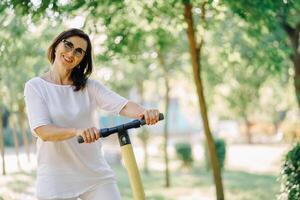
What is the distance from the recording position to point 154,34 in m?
8.48

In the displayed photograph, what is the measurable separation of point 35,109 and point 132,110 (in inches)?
22.5

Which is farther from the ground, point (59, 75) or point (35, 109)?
point (59, 75)

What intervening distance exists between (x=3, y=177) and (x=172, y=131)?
3869cm

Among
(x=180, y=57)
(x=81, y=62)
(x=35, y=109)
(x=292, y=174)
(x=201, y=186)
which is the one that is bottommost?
(x=201, y=186)

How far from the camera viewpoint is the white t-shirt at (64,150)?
3.21 m

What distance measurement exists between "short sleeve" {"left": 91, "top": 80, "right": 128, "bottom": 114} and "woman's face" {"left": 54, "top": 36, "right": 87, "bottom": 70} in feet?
0.60

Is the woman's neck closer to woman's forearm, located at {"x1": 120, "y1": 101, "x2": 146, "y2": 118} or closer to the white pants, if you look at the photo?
woman's forearm, located at {"x1": 120, "y1": 101, "x2": 146, "y2": 118}

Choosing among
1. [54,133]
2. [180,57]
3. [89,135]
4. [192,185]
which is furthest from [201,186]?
[89,135]

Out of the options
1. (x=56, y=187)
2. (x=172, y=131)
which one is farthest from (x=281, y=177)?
(x=172, y=131)

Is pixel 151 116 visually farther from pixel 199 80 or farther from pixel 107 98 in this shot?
pixel 199 80

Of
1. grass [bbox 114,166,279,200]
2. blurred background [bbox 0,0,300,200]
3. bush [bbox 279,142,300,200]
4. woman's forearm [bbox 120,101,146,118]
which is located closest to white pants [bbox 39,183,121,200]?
woman's forearm [bbox 120,101,146,118]

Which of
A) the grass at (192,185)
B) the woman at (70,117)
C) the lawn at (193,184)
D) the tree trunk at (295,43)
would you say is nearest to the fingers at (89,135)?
the woman at (70,117)

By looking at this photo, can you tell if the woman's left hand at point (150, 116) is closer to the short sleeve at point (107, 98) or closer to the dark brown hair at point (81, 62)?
the short sleeve at point (107, 98)

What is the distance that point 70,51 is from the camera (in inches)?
131
